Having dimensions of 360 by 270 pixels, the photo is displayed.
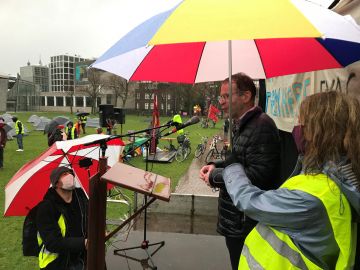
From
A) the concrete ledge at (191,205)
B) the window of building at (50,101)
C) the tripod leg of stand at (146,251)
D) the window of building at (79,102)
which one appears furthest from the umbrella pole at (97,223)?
the window of building at (50,101)

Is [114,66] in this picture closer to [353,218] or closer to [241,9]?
[241,9]

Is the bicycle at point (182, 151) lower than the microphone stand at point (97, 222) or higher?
lower

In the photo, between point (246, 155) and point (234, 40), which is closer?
point (246, 155)

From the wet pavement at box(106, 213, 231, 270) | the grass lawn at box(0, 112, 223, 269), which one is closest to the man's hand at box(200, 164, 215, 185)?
the wet pavement at box(106, 213, 231, 270)

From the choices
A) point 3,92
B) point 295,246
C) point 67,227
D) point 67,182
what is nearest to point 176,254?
point 67,227

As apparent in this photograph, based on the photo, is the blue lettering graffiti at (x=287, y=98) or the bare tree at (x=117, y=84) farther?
the bare tree at (x=117, y=84)

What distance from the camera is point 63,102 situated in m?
93.7

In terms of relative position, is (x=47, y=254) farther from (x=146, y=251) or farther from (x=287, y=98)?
(x=287, y=98)

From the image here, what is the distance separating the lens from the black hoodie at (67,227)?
251 centimetres

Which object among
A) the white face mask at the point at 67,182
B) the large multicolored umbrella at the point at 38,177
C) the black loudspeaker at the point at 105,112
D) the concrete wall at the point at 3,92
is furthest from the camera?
the concrete wall at the point at 3,92

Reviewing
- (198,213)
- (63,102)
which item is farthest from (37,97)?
(198,213)

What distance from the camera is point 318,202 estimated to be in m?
1.24

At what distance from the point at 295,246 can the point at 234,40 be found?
5.73 ft

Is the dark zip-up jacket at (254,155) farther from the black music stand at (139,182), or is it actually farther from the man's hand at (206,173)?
the black music stand at (139,182)
